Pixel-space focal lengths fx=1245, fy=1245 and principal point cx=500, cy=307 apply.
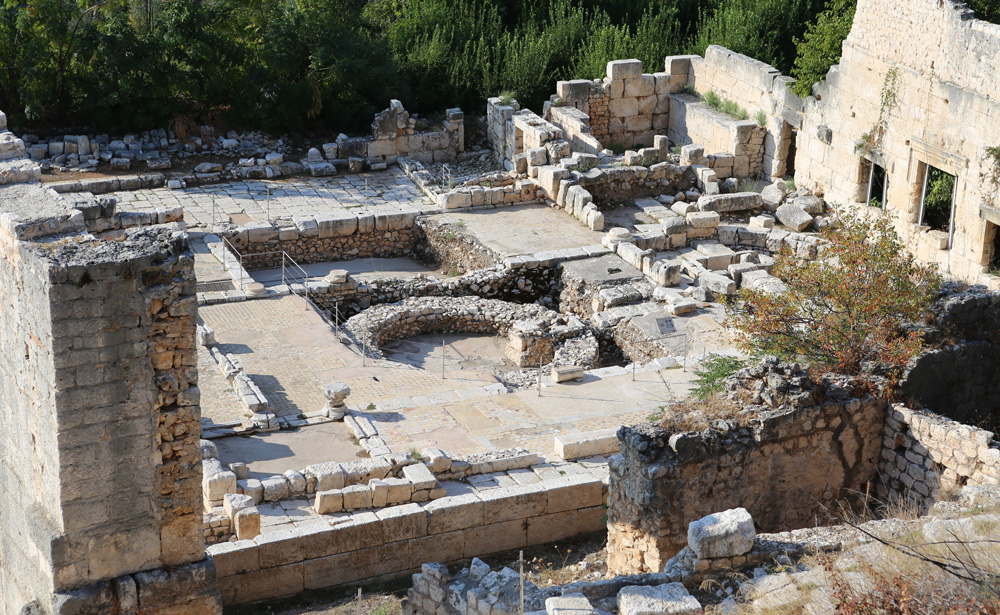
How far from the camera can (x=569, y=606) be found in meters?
8.52

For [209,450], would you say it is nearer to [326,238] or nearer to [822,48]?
[326,238]

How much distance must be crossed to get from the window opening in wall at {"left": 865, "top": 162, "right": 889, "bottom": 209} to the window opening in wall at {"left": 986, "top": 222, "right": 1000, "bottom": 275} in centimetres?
229

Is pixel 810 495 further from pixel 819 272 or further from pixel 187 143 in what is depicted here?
pixel 187 143

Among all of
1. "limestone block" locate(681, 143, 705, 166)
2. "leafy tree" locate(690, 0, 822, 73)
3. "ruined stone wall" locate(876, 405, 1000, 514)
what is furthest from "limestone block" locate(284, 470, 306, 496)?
"leafy tree" locate(690, 0, 822, 73)

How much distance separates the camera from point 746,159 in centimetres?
2375

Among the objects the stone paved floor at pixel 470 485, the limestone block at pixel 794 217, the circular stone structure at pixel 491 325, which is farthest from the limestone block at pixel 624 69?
the stone paved floor at pixel 470 485

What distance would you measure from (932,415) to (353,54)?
17.2 meters

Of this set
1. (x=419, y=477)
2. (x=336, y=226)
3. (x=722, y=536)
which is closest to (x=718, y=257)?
(x=336, y=226)

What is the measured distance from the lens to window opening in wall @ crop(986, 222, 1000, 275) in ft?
60.3

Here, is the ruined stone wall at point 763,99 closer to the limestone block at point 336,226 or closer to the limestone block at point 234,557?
the limestone block at point 336,226

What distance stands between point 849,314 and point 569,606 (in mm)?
5650

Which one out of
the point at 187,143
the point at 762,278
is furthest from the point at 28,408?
the point at 187,143

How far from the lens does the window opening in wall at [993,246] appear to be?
1839 cm

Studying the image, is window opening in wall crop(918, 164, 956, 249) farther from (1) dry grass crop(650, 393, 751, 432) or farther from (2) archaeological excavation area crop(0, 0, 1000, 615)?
(1) dry grass crop(650, 393, 751, 432)
